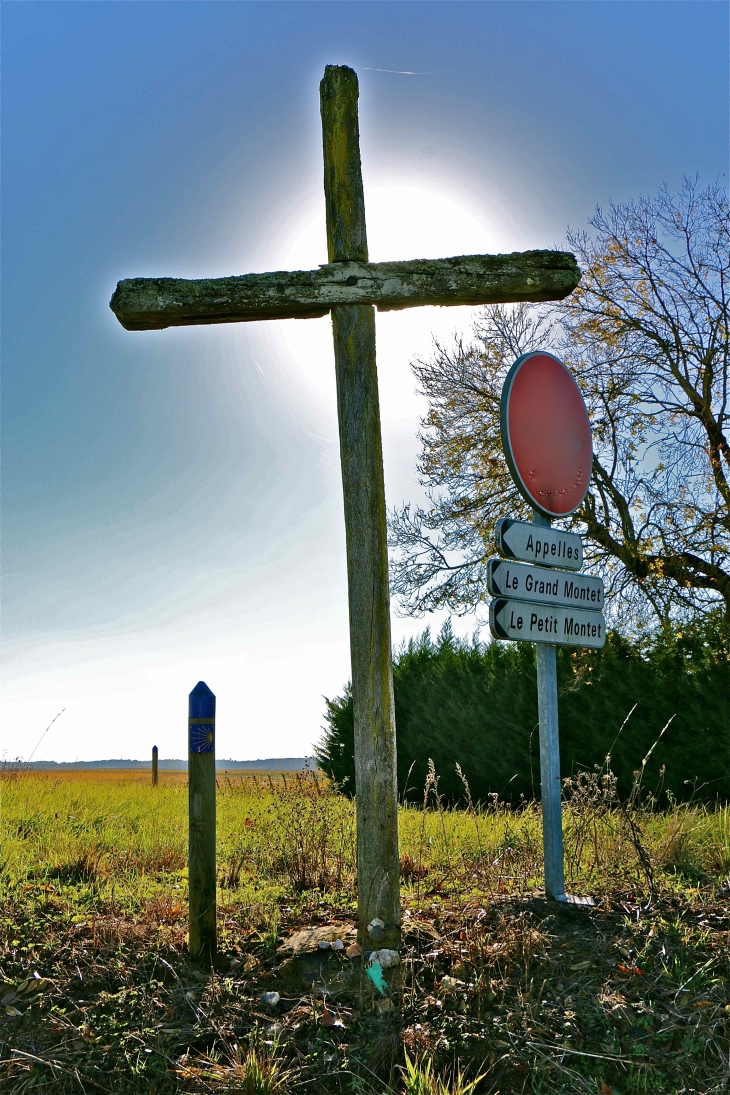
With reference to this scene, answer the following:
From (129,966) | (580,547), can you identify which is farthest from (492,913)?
(580,547)

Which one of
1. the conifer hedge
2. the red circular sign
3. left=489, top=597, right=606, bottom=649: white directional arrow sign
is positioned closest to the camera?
left=489, top=597, right=606, bottom=649: white directional arrow sign

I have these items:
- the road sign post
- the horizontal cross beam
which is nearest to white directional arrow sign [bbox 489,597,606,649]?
the road sign post

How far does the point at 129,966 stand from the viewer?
392 cm

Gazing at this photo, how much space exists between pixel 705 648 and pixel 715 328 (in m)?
4.50

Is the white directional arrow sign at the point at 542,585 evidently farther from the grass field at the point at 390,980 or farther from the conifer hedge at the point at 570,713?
the conifer hedge at the point at 570,713

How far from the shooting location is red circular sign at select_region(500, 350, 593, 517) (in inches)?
181

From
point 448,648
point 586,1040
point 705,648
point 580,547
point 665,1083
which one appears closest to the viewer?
point 665,1083

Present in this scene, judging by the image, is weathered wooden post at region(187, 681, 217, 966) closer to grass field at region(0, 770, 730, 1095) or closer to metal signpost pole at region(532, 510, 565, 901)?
grass field at region(0, 770, 730, 1095)

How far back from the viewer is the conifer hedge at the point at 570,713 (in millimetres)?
11266

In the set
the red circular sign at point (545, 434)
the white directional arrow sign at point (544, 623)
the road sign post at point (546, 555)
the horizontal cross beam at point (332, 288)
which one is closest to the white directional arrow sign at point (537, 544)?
the road sign post at point (546, 555)

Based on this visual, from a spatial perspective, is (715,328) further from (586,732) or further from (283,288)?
(283,288)

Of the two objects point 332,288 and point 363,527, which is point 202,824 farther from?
point 332,288

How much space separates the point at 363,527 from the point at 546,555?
1.09m

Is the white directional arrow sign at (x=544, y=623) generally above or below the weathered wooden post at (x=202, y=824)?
above
